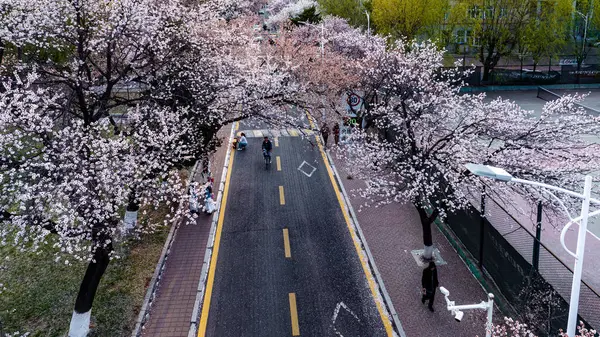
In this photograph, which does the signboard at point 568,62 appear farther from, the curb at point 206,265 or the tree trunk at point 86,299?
the tree trunk at point 86,299

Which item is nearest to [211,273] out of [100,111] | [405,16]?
[100,111]

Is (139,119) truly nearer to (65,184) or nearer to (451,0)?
(65,184)

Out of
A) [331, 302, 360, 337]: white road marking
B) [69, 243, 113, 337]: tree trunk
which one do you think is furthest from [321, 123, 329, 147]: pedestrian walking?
[69, 243, 113, 337]: tree trunk

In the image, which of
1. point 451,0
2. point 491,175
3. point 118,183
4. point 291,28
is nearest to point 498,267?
point 491,175

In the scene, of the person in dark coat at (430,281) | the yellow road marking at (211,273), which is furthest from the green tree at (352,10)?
the person in dark coat at (430,281)

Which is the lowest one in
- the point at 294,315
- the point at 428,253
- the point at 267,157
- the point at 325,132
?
the point at 294,315

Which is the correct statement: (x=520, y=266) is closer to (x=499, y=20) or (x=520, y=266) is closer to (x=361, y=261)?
(x=361, y=261)
